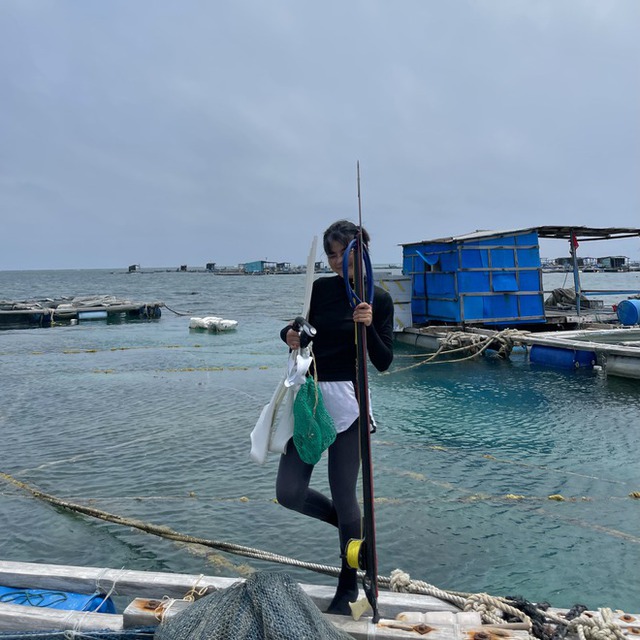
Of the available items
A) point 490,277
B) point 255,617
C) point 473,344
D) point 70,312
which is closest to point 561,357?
point 473,344

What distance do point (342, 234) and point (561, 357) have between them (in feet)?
47.3

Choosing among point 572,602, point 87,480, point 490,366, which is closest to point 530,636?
point 572,602

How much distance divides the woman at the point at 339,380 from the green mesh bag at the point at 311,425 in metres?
0.11

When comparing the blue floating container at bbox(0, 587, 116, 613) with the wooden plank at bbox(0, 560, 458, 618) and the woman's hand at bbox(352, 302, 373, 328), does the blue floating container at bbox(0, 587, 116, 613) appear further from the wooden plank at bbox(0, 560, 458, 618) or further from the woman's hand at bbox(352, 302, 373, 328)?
the woman's hand at bbox(352, 302, 373, 328)

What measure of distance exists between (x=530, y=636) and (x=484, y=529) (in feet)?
11.5

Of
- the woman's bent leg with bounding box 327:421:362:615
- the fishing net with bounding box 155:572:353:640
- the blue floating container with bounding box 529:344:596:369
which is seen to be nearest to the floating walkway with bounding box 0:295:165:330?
the blue floating container with bounding box 529:344:596:369

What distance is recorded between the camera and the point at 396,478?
302 inches

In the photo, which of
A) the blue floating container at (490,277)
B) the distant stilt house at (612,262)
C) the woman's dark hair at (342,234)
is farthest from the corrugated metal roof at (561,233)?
the distant stilt house at (612,262)

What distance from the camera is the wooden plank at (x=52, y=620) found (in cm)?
288

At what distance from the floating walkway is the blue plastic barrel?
2801 cm

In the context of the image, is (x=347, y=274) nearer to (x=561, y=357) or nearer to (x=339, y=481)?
(x=339, y=481)

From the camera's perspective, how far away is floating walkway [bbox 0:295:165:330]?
111ft

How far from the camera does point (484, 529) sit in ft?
19.7

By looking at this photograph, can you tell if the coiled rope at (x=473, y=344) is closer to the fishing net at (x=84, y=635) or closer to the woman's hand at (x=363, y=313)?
the woman's hand at (x=363, y=313)
